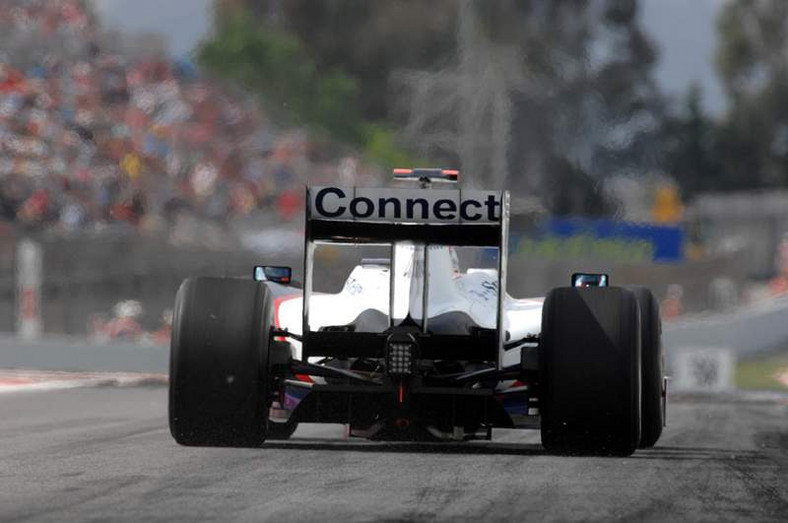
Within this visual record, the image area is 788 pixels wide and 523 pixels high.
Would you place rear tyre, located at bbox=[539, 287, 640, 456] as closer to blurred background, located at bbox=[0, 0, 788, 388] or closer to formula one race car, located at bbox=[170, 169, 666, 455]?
formula one race car, located at bbox=[170, 169, 666, 455]

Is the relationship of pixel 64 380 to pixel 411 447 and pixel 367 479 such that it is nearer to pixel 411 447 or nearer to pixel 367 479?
pixel 411 447

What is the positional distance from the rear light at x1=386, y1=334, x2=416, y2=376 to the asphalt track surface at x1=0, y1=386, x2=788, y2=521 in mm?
619

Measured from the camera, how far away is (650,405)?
14.7m

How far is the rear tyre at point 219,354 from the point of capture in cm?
1398

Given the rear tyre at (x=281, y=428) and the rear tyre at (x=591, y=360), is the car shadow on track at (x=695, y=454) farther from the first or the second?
the rear tyre at (x=281, y=428)

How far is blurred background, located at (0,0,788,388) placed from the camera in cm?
4028

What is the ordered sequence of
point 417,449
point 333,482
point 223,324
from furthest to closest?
point 417,449
point 223,324
point 333,482

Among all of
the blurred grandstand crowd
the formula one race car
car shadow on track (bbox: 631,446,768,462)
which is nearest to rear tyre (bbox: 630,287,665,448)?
the formula one race car

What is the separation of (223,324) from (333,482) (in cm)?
204

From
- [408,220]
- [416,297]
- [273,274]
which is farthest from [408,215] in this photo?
[273,274]

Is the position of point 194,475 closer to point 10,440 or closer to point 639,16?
point 10,440

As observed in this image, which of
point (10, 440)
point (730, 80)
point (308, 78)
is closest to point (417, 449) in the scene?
point (10, 440)

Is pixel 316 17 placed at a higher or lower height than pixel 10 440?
higher

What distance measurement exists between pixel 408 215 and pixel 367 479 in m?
2.43
